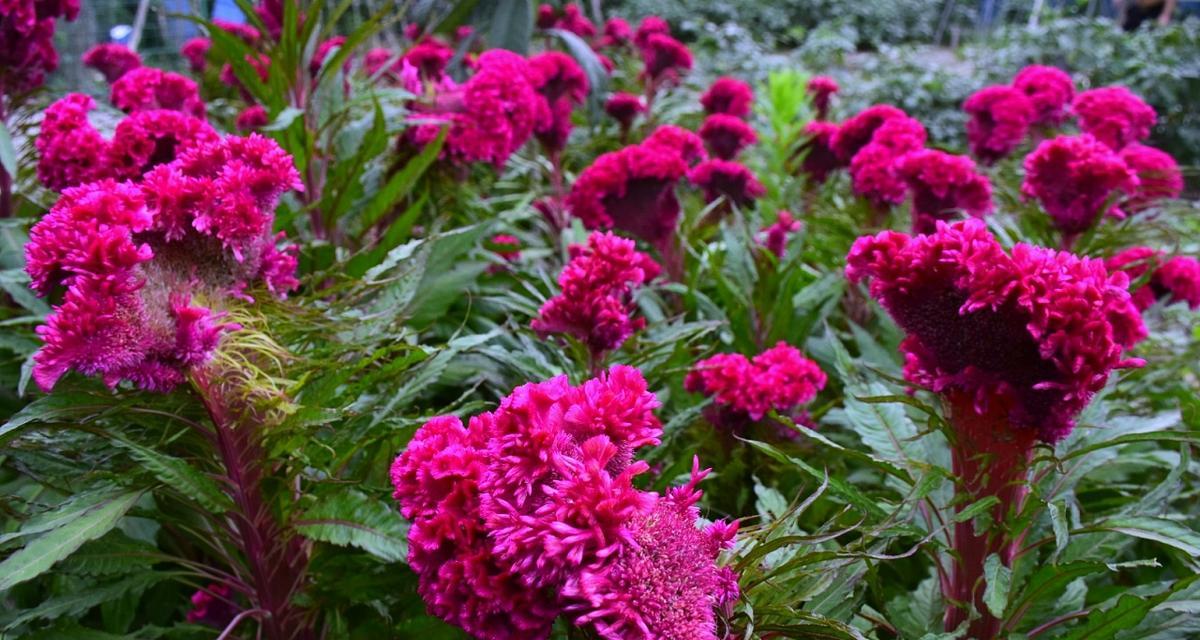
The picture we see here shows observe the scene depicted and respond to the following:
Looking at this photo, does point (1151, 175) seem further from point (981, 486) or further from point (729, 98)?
point (981, 486)

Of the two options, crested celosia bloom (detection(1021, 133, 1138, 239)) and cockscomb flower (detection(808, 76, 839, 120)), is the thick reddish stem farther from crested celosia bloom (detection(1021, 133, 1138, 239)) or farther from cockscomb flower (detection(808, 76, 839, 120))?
cockscomb flower (detection(808, 76, 839, 120))

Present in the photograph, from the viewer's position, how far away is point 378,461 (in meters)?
1.45

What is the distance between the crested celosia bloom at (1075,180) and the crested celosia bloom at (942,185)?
11 centimetres

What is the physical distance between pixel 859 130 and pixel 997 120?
58cm

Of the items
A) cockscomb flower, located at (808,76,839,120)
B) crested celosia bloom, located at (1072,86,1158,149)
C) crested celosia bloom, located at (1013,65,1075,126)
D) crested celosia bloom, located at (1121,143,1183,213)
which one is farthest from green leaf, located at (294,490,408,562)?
cockscomb flower, located at (808,76,839,120)

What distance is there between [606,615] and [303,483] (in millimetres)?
796

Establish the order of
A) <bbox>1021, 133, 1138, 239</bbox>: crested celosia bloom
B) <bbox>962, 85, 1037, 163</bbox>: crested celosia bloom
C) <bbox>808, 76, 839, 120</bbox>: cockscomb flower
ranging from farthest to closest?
<bbox>808, 76, 839, 120</bbox>: cockscomb flower < <bbox>962, 85, 1037, 163</bbox>: crested celosia bloom < <bbox>1021, 133, 1138, 239</bbox>: crested celosia bloom

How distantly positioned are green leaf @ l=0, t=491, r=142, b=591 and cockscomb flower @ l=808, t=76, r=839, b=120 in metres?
3.57

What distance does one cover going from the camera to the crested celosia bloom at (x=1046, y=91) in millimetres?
3234

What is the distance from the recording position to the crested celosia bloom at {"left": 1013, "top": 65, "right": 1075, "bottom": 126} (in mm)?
3234

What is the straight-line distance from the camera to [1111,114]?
2.74 meters

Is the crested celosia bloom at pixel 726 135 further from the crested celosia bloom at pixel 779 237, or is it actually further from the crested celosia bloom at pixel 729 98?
the crested celosia bloom at pixel 779 237

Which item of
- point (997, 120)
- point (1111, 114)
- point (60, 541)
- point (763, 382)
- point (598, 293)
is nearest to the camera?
point (60, 541)

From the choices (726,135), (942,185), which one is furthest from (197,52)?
(942,185)
